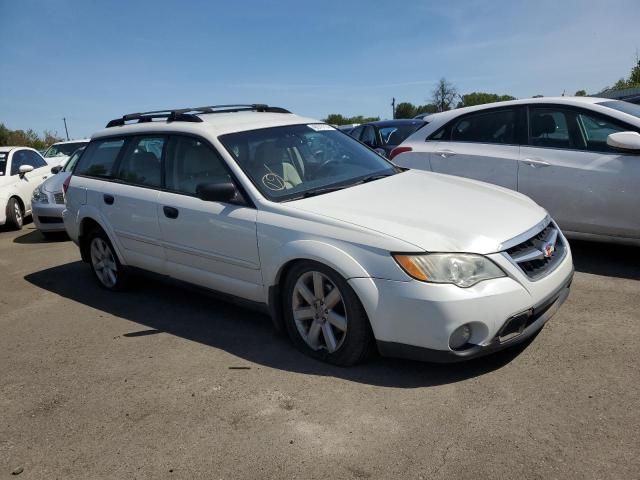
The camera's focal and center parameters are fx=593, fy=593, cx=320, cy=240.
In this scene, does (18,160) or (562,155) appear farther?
(18,160)

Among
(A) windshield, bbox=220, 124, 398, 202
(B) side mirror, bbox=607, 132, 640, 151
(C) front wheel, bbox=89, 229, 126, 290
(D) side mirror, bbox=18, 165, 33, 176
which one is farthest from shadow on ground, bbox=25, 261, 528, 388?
(D) side mirror, bbox=18, 165, 33, 176

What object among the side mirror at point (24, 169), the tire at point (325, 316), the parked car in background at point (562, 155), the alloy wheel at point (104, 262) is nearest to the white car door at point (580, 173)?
the parked car in background at point (562, 155)

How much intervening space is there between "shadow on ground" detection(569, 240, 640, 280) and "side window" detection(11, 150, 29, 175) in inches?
385

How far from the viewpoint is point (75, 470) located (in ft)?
9.52

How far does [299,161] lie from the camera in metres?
4.50

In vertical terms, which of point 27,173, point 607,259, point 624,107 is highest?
point 624,107

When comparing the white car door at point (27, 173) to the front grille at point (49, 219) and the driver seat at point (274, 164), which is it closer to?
the front grille at point (49, 219)

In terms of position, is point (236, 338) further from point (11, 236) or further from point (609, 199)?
point (11, 236)

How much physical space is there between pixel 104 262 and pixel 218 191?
2.37 metres

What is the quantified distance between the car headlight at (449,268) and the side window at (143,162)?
2.51 meters

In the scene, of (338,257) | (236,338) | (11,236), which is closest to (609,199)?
(338,257)

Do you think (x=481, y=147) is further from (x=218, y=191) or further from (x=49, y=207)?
(x=49, y=207)

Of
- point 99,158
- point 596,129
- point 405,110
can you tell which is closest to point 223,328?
point 99,158

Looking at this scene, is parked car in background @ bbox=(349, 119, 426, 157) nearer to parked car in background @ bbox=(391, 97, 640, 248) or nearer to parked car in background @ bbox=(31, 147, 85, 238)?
parked car in background @ bbox=(391, 97, 640, 248)
